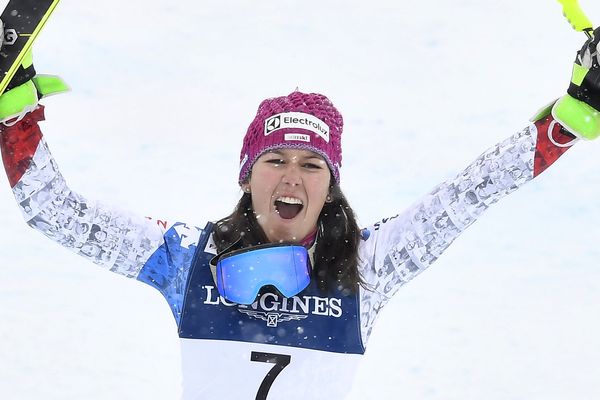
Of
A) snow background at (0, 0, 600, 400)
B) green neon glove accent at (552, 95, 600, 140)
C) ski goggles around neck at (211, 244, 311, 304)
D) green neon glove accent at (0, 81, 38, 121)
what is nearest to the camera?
green neon glove accent at (0, 81, 38, 121)

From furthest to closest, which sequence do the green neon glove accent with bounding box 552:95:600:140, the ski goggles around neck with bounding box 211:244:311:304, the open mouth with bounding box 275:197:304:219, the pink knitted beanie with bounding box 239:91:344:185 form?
the pink knitted beanie with bounding box 239:91:344:185 < the open mouth with bounding box 275:197:304:219 < the ski goggles around neck with bounding box 211:244:311:304 < the green neon glove accent with bounding box 552:95:600:140

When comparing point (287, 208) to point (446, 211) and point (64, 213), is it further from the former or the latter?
point (64, 213)

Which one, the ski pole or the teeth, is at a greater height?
the ski pole

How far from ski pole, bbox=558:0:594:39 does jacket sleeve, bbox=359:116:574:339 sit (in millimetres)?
269

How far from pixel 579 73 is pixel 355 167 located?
395 cm

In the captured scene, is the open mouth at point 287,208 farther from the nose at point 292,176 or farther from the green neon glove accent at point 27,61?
the green neon glove accent at point 27,61

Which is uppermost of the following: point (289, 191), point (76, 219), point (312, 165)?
point (312, 165)

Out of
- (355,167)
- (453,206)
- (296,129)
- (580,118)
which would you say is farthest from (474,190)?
(355,167)

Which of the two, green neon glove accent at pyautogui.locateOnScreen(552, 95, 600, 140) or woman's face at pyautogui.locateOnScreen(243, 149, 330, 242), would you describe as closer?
green neon glove accent at pyautogui.locateOnScreen(552, 95, 600, 140)

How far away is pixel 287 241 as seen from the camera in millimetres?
3000

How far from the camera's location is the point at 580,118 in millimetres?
2639

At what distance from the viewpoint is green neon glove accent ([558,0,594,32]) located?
104 inches

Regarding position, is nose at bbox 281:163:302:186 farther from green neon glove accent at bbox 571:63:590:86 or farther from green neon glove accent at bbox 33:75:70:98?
green neon glove accent at bbox 571:63:590:86

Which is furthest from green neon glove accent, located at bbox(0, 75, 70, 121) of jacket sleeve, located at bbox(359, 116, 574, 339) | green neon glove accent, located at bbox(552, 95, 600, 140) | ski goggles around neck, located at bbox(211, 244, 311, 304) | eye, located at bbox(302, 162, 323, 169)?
green neon glove accent, located at bbox(552, 95, 600, 140)
